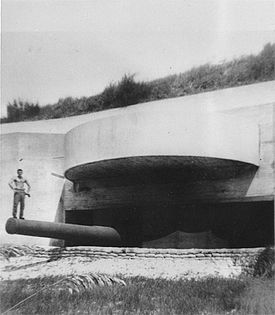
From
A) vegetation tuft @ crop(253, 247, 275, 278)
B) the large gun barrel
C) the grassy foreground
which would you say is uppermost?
the large gun barrel

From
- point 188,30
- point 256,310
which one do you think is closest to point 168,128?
point 188,30

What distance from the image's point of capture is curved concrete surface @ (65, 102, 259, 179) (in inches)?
434

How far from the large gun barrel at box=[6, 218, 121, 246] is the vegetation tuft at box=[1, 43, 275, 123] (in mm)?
5210

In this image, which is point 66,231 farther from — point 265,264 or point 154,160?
point 265,264

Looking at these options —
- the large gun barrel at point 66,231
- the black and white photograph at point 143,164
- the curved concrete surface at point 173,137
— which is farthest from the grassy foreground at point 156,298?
the curved concrete surface at point 173,137

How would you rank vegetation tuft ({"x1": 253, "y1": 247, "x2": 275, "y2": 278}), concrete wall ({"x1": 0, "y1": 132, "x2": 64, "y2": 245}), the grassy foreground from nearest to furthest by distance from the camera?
the grassy foreground
vegetation tuft ({"x1": 253, "y1": 247, "x2": 275, "y2": 278})
concrete wall ({"x1": 0, "y1": 132, "x2": 64, "y2": 245})

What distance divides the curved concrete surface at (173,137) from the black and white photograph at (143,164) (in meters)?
Result: 0.03

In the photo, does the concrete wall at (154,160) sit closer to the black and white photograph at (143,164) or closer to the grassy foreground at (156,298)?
the black and white photograph at (143,164)

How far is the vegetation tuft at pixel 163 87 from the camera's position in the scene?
46.4 feet

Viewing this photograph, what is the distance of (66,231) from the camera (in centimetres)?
1166

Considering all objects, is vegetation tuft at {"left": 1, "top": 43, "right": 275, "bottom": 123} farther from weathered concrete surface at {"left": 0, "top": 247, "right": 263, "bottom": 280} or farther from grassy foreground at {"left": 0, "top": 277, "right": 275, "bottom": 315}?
grassy foreground at {"left": 0, "top": 277, "right": 275, "bottom": 315}

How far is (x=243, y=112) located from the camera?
12.2 m

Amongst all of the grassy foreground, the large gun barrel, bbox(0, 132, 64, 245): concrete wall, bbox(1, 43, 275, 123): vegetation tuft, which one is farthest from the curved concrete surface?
bbox(0, 132, 64, 245): concrete wall

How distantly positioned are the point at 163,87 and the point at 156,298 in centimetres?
977
